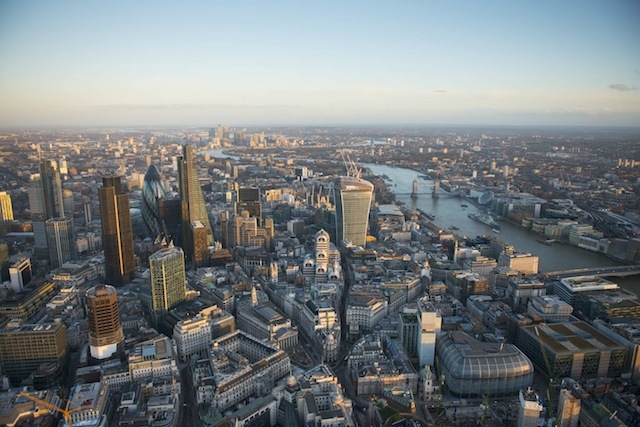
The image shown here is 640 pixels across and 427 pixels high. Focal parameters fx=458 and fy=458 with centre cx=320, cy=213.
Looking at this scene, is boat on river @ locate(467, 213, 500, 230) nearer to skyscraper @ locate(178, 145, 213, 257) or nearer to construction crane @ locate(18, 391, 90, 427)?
skyscraper @ locate(178, 145, 213, 257)

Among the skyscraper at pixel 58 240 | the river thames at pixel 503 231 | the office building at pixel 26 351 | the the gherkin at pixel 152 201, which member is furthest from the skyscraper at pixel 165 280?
the river thames at pixel 503 231

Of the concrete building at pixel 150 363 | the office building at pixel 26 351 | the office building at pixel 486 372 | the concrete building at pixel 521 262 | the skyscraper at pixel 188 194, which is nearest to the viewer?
the office building at pixel 486 372

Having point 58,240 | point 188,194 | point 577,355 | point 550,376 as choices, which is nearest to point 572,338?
point 577,355

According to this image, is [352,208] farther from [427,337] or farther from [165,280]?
[427,337]

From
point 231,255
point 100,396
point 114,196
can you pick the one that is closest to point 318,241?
point 231,255

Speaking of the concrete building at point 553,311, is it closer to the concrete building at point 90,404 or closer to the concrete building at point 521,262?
the concrete building at point 521,262

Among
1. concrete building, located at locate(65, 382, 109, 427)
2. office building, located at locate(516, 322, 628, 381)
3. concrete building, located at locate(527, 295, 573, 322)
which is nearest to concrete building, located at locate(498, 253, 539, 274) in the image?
concrete building, located at locate(527, 295, 573, 322)
